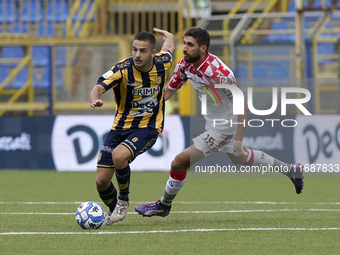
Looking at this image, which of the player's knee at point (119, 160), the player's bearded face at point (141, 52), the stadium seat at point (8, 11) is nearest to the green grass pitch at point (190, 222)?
the player's knee at point (119, 160)

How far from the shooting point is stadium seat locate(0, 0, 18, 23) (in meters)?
18.2

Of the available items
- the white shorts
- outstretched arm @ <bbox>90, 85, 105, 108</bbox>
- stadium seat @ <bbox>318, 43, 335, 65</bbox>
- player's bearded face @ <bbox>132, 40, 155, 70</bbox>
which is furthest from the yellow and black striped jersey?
stadium seat @ <bbox>318, 43, 335, 65</bbox>

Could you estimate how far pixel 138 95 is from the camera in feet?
20.0

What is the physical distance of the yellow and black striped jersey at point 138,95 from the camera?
604 centimetres

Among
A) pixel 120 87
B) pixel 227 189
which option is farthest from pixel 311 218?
pixel 227 189

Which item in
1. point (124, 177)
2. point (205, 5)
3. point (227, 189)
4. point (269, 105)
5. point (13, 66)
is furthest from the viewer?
point (205, 5)

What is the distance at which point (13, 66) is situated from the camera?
1583 centimetres

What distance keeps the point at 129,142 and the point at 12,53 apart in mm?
10858

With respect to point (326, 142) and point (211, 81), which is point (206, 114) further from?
point (326, 142)

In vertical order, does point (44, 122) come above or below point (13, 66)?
below

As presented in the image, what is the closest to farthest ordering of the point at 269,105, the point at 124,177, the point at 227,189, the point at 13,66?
the point at 124,177 → the point at 227,189 → the point at 269,105 → the point at 13,66

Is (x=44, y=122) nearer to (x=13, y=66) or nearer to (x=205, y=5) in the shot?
(x=13, y=66)

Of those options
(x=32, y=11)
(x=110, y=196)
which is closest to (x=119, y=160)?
(x=110, y=196)

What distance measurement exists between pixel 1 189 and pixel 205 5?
9687mm
